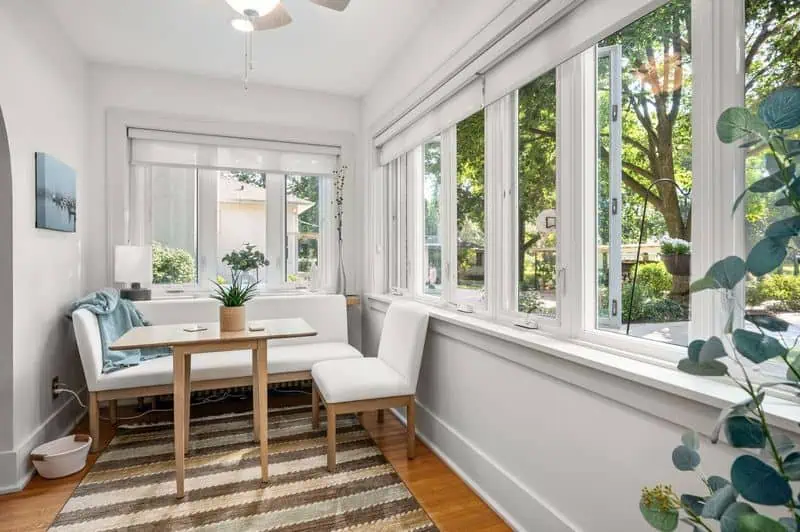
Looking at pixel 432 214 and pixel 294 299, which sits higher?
pixel 432 214

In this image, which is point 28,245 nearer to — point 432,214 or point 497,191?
point 432,214

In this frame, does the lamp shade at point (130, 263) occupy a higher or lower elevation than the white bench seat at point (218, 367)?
higher

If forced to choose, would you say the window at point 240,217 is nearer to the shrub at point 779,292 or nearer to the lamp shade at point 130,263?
the lamp shade at point 130,263

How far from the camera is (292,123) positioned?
3.96 metres

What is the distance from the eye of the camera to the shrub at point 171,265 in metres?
3.73

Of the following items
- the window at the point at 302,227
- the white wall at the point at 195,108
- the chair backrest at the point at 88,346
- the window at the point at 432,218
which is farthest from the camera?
the window at the point at 302,227

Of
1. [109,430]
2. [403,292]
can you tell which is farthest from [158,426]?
[403,292]

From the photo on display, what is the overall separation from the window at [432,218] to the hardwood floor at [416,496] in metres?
1.04

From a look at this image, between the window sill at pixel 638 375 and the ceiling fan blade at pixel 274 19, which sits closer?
the window sill at pixel 638 375

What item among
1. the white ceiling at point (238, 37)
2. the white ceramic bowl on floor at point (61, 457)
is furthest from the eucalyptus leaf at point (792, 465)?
the white ceramic bowl on floor at point (61, 457)

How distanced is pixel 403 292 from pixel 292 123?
1851mm

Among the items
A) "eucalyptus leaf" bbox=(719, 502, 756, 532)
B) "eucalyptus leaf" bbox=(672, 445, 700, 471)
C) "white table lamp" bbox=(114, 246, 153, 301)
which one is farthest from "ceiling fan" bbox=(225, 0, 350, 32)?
"eucalyptus leaf" bbox=(719, 502, 756, 532)

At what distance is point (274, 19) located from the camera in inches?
83.9

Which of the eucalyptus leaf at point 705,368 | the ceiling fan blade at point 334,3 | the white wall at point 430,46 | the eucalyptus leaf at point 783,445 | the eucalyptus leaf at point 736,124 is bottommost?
the eucalyptus leaf at point 783,445
